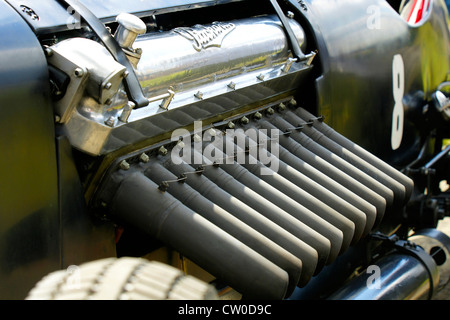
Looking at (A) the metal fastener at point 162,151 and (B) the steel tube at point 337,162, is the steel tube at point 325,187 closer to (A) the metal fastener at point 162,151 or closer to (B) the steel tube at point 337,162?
(B) the steel tube at point 337,162

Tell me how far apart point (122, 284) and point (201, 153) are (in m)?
0.91

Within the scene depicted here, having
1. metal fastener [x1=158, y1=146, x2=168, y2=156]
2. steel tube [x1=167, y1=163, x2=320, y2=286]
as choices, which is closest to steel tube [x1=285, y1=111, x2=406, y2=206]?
steel tube [x1=167, y1=163, x2=320, y2=286]

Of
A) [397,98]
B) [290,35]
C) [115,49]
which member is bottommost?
[397,98]

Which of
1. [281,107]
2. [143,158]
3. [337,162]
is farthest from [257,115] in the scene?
[143,158]

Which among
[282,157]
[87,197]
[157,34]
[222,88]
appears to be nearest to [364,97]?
[282,157]

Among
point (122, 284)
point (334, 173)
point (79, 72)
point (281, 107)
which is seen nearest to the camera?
point (122, 284)

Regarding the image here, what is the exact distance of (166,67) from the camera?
2316 mm

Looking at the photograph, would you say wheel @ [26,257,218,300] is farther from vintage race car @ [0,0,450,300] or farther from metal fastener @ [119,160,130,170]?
metal fastener @ [119,160,130,170]

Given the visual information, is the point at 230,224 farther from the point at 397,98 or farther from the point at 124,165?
the point at 397,98

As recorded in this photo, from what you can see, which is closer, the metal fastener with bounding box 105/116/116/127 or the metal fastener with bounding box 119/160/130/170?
the metal fastener with bounding box 105/116/116/127

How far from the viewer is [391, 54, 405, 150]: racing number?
3689 mm

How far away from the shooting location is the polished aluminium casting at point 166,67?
1.95 metres

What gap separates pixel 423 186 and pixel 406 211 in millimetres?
194

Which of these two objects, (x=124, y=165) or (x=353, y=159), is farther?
(x=353, y=159)
